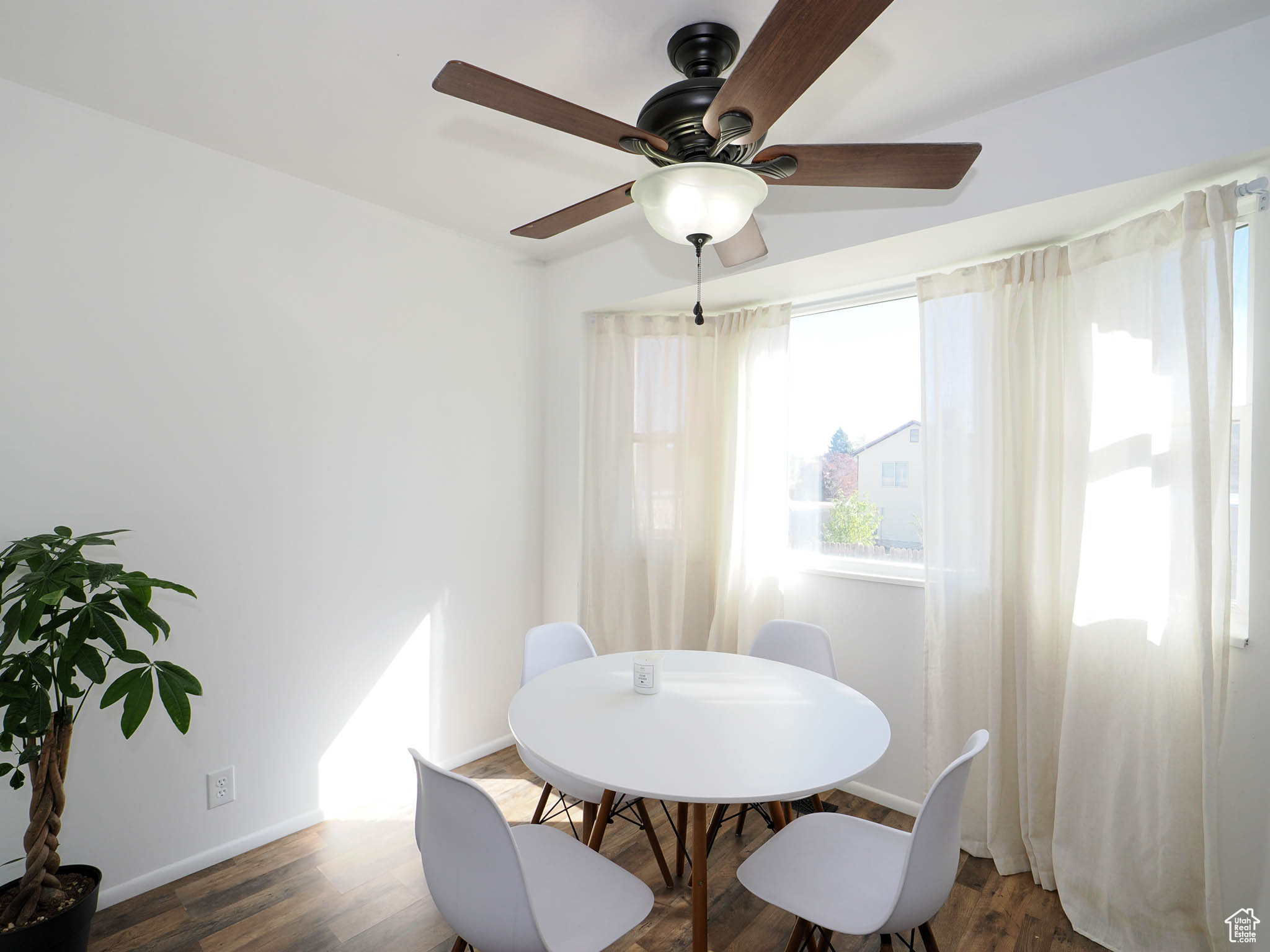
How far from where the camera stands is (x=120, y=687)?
1.69 meters

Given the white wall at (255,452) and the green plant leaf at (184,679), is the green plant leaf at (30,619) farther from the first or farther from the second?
the white wall at (255,452)

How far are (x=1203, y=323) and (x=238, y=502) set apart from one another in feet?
10.9

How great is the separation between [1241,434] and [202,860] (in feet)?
12.6

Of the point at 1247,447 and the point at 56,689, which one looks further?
the point at 1247,447

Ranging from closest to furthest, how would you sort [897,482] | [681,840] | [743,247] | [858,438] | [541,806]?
[743,247], [681,840], [541,806], [897,482], [858,438]

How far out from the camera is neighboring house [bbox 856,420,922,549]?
2.87m

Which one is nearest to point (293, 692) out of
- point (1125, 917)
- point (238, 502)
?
point (238, 502)

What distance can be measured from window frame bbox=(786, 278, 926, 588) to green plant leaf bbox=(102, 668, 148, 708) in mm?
2537

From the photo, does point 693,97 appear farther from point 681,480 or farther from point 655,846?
point 655,846

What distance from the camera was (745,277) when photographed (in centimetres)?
279

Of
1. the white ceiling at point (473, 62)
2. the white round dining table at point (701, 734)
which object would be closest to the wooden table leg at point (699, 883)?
the white round dining table at point (701, 734)

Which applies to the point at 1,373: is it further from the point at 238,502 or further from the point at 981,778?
the point at 981,778

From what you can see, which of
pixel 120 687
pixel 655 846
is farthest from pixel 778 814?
pixel 120 687

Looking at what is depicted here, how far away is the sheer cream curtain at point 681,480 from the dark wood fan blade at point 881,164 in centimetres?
144
